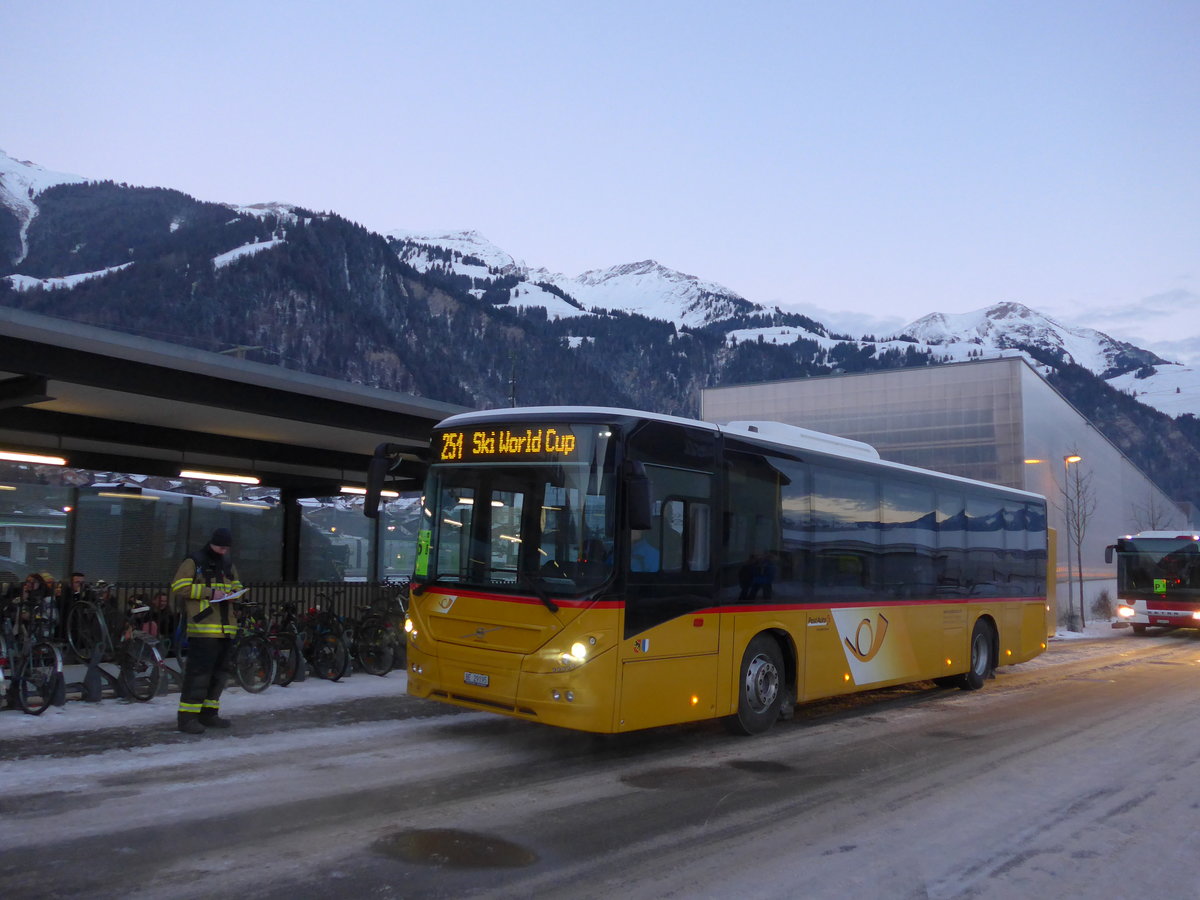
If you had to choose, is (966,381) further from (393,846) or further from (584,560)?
(393,846)

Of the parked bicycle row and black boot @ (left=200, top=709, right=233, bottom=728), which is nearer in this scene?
black boot @ (left=200, top=709, right=233, bottom=728)

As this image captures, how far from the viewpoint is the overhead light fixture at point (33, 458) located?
1625 centimetres

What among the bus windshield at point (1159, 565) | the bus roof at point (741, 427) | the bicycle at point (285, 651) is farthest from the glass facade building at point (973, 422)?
the bicycle at point (285, 651)

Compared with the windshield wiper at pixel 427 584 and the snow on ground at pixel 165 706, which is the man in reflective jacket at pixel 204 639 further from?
the windshield wiper at pixel 427 584

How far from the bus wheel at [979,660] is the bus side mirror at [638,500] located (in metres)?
8.44

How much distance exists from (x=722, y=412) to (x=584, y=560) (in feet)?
147

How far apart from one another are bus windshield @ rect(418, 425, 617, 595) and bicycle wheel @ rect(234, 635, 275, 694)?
3.56 meters

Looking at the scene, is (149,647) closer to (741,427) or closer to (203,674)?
(203,674)

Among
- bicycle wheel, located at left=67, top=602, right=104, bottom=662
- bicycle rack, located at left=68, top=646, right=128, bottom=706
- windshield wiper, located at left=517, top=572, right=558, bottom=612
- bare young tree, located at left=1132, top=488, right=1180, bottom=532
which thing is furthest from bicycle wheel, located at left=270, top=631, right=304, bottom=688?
bare young tree, located at left=1132, top=488, right=1180, bottom=532

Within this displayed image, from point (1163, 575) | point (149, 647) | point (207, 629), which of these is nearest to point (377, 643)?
point (149, 647)

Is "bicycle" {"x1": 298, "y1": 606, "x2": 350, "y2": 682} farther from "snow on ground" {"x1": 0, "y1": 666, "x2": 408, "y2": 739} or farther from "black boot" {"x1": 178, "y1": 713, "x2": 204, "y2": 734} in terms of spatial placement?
"black boot" {"x1": 178, "y1": 713, "x2": 204, "y2": 734}

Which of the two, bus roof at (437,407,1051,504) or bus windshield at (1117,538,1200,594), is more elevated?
bus roof at (437,407,1051,504)

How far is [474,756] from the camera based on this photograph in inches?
337

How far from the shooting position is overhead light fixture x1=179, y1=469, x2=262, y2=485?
1984 cm
